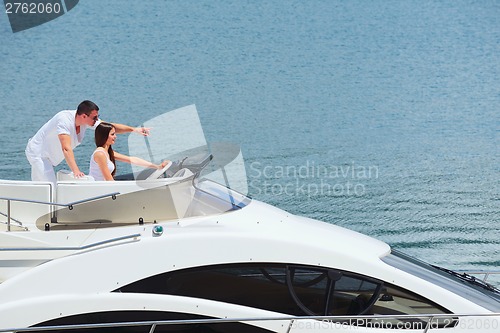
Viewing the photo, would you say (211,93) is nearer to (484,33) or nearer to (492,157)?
(492,157)

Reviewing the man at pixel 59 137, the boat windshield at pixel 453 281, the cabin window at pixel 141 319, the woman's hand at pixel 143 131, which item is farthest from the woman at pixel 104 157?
the boat windshield at pixel 453 281

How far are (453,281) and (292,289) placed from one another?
3.59 ft

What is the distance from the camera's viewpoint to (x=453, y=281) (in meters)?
4.76

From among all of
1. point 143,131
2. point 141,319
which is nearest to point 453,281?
point 141,319

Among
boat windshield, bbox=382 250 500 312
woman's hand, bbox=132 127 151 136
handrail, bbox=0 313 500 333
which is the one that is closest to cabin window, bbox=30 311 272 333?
handrail, bbox=0 313 500 333

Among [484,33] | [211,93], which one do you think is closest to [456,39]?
[484,33]

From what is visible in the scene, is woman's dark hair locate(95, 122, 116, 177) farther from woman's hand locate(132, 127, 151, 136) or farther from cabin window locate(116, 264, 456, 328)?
cabin window locate(116, 264, 456, 328)

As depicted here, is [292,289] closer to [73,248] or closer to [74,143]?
[73,248]

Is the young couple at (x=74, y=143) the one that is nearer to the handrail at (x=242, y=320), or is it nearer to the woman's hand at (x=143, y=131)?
the woman's hand at (x=143, y=131)

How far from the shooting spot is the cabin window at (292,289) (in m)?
4.25

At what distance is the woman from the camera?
17.9ft

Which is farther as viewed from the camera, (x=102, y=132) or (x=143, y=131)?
(x=143, y=131)

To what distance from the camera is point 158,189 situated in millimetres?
4789

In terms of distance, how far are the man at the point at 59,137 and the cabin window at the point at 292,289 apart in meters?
2.09
